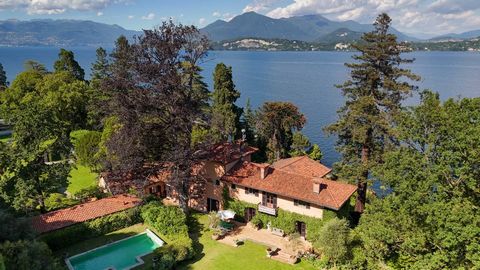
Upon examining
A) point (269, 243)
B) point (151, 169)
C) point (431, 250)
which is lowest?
point (269, 243)

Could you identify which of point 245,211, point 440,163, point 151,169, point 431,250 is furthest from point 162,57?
point 431,250

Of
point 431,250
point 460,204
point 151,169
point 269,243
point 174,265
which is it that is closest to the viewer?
point 460,204

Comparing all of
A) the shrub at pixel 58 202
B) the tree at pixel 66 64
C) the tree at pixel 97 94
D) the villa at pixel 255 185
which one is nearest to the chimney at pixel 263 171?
the villa at pixel 255 185

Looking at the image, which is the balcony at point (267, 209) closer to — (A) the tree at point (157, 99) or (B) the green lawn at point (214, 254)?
(B) the green lawn at point (214, 254)

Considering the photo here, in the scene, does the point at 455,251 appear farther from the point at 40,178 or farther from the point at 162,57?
the point at 40,178

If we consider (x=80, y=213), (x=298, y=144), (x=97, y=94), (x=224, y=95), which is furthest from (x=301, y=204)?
(x=97, y=94)

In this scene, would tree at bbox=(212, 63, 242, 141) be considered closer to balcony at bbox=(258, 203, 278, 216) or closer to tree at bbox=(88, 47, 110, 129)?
tree at bbox=(88, 47, 110, 129)

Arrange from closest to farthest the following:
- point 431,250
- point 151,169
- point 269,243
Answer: point 431,250, point 269,243, point 151,169
